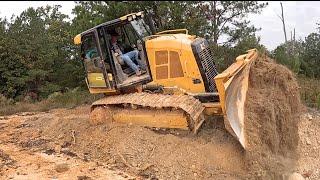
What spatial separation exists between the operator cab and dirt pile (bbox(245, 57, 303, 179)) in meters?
2.52

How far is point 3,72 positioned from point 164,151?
13165 mm

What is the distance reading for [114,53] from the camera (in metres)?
11.0

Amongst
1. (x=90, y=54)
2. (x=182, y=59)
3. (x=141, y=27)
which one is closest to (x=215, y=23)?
(x=141, y=27)

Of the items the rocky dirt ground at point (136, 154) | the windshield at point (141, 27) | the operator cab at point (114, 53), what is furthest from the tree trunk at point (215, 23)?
the rocky dirt ground at point (136, 154)

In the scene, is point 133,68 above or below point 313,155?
above

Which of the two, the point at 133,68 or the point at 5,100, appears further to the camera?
the point at 5,100

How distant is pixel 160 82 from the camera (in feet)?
35.2

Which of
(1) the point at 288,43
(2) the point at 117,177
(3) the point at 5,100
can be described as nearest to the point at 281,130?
(2) the point at 117,177

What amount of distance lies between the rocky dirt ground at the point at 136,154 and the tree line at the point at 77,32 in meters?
9.15

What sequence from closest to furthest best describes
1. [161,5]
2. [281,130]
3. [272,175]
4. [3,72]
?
[272,175], [281,130], [3,72], [161,5]

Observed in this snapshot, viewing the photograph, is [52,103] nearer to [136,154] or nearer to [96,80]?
[96,80]

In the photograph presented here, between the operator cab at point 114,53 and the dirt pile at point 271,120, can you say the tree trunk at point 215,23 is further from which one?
the dirt pile at point 271,120

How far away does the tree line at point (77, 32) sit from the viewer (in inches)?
818

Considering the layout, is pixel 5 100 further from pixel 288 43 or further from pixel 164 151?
pixel 288 43
